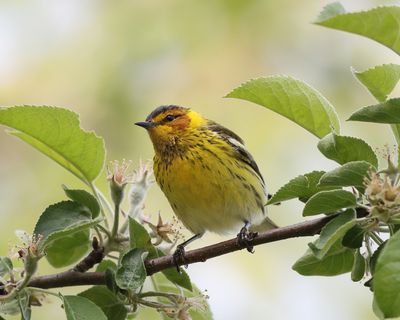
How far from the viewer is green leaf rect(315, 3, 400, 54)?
5.97ft

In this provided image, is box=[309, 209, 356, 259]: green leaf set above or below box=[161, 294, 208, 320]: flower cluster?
above

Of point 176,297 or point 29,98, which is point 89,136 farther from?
point 29,98

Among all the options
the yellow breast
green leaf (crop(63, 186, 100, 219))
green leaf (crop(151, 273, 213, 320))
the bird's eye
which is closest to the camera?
green leaf (crop(63, 186, 100, 219))

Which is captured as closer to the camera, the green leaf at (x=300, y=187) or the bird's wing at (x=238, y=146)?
the green leaf at (x=300, y=187)

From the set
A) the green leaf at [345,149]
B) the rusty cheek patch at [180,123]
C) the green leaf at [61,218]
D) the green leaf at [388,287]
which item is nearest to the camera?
the green leaf at [388,287]

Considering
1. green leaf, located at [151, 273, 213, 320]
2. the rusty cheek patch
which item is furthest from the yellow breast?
green leaf, located at [151, 273, 213, 320]

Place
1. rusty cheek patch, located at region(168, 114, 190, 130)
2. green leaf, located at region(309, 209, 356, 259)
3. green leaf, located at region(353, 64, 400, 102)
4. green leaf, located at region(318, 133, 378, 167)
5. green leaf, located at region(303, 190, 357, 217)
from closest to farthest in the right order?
green leaf, located at region(309, 209, 356, 259), green leaf, located at region(303, 190, 357, 217), green leaf, located at region(318, 133, 378, 167), green leaf, located at region(353, 64, 400, 102), rusty cheek patch, located at region(168, 114, 190, 130)

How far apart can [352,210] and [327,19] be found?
0.61 metres

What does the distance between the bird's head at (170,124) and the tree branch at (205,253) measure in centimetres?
190

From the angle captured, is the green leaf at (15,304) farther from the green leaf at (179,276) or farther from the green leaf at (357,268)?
the green leaf at (357,268)

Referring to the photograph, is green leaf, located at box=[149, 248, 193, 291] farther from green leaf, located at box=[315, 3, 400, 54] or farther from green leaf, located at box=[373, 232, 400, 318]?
green leaf, located at box=[315, 3, 400, 54]

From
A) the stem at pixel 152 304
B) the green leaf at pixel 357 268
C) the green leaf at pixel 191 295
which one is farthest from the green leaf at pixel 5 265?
the green leaf at pixel 357 268

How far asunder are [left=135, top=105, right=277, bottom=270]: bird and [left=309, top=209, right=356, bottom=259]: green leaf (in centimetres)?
180

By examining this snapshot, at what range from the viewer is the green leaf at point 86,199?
256 cm
